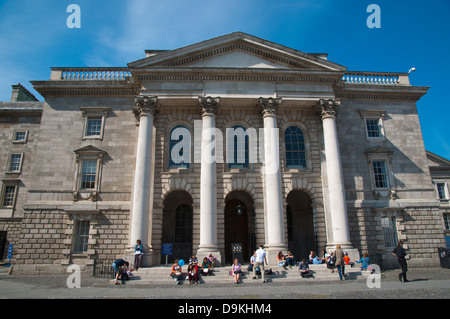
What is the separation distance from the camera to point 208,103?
20188 mm

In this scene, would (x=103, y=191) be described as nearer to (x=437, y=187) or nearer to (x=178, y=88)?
(x=178, y=88)

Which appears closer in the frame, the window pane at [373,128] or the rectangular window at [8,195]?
the window pane at [373,128]

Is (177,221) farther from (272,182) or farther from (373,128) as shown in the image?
(373,128)

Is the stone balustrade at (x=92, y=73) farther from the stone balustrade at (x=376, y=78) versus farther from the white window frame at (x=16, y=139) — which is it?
the stone balustrade at (x=376, y=78)

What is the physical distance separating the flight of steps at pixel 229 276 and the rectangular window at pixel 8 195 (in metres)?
16.9

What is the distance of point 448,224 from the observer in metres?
35.4

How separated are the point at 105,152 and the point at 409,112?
22779 mm

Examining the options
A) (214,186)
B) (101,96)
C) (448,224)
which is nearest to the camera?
(214,186)

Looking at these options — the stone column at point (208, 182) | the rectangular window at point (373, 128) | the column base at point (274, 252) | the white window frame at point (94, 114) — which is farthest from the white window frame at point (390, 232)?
the white window frame at point (94, 114)

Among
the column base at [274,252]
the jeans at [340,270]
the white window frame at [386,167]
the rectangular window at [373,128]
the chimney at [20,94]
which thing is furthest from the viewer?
the chimney at [20,94]

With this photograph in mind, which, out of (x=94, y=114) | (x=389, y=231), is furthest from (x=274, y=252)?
(x=94, y=114)

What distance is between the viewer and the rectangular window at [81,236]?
1992cm

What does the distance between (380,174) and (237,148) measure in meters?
10.6
